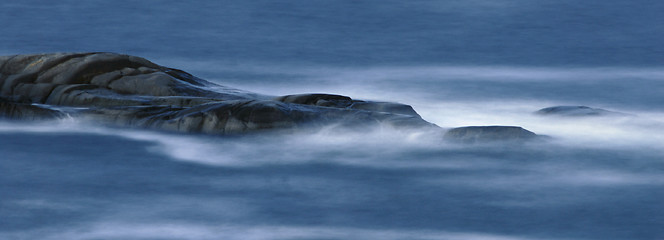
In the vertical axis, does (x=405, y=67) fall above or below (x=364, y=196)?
above

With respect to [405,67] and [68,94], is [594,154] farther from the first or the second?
[405,67]

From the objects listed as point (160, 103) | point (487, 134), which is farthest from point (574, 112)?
point (160, 103)

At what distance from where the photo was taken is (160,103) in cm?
649

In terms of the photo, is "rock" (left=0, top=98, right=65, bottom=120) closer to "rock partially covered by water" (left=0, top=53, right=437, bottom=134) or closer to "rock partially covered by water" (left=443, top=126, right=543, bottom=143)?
"rock partially covered by water" (left=0, top=53, right=437, bottom=134)

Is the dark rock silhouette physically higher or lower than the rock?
higher

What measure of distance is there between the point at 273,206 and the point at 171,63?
16.0 ft

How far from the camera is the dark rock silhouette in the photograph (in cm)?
613

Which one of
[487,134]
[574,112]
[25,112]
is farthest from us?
[574,112]

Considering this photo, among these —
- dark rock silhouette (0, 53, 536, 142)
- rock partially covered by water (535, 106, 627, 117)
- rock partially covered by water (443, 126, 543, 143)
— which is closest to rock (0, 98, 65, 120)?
dark rock silhouette (0, 53, 536, 142)

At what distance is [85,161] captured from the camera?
567 cm

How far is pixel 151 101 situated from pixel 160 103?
0.19ft

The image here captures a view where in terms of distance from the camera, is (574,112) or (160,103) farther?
(574,112)

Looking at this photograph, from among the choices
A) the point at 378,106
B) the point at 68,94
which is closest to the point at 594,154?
the point at 378,106

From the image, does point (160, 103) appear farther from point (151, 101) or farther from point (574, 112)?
point (574, 112)
